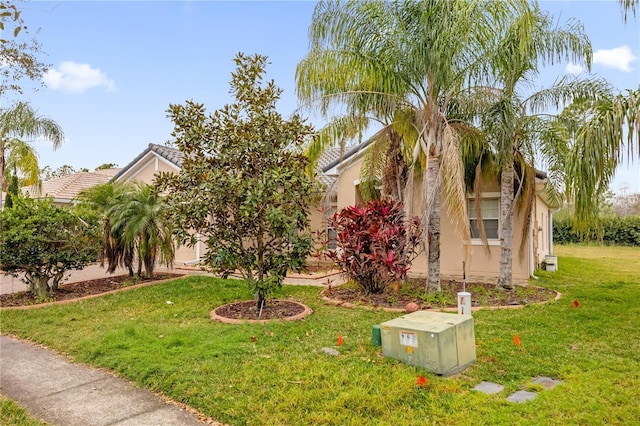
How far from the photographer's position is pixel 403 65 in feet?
31.8

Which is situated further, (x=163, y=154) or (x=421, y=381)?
(x=163, y=154)

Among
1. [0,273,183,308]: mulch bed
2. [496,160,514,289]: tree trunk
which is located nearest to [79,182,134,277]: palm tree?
[0,273,183,308]: mulch bed

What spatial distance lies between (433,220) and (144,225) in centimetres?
759

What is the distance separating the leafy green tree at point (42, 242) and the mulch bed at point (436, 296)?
6.25 metres

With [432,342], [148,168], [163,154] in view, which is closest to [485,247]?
[432,342]

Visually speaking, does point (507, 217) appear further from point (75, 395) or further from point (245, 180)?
point (75, 395)

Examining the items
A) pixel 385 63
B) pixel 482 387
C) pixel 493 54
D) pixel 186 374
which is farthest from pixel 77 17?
pixel 482 387

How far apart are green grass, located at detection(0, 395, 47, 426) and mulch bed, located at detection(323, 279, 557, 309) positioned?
20.4 feet

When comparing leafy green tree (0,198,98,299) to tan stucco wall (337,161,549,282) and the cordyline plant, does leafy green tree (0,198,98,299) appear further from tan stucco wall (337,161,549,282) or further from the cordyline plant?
tan stucco wall (337,161,549,282)

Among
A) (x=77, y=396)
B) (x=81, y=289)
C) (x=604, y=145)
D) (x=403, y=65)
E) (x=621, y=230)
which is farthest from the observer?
(x=621, y=230)

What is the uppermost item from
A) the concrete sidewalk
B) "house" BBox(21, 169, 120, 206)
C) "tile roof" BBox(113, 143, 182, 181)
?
"tile roof" BBox(113, 143, 182, 181)

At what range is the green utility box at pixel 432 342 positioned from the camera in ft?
16.7

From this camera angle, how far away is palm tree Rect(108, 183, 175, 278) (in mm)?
11570

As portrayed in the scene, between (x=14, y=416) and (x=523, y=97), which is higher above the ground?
(x=523, y=97)
